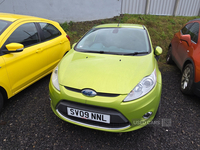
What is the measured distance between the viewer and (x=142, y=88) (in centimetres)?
179

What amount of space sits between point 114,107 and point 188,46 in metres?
2.60

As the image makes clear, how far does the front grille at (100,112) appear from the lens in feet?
5.50

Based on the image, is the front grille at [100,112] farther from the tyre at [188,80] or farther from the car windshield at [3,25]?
the tyre at [188,80]

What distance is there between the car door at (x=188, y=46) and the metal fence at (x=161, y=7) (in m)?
4.62

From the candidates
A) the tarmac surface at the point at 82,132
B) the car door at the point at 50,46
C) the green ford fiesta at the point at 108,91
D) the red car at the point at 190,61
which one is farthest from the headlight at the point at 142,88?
the car door at the point at 50,46

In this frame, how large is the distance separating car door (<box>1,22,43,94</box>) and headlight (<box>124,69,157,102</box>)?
197cm

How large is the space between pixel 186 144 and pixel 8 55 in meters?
3.00

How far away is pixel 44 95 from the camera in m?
2.94

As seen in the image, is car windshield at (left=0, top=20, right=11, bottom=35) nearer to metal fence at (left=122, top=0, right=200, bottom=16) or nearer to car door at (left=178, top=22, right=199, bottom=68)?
car door at (left=178, top=22, right=199, bottom=68)

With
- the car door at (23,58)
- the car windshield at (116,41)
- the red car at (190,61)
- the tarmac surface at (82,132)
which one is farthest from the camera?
the red car at (190,61)

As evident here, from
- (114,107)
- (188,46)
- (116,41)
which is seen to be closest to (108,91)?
(114,107)

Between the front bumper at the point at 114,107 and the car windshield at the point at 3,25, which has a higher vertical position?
the car windshield at the point at 3,25

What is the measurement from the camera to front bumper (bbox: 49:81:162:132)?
1.66 metres

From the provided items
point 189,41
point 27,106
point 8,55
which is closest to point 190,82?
point 189,41
